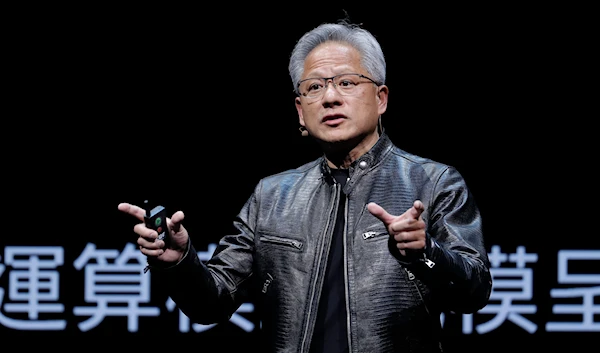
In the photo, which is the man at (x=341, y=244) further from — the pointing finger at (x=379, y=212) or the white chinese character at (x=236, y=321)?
the white chinese character at (x=236, y=321)

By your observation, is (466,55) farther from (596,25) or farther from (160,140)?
(160,140)

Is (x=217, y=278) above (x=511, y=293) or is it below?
above

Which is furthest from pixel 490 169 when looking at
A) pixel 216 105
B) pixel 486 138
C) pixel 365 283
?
pixel 365 283

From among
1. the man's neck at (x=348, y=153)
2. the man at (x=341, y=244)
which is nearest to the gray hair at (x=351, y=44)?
the man at (x=341, y=244)

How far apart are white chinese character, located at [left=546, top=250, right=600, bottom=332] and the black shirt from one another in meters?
2.04

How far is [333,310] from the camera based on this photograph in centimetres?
174

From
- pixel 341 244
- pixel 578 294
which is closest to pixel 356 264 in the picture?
pixel 341 244

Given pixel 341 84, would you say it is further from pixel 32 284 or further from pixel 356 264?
pixel 32 284

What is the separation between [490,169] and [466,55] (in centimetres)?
52

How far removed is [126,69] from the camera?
3566mm

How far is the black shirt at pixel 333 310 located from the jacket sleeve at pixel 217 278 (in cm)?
25

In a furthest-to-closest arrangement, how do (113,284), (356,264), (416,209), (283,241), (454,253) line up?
(113,284) → (283,241) → (356,264) → (454,253) → (416,209)

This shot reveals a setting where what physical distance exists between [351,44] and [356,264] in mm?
568

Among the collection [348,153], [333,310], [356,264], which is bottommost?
[333,310]
